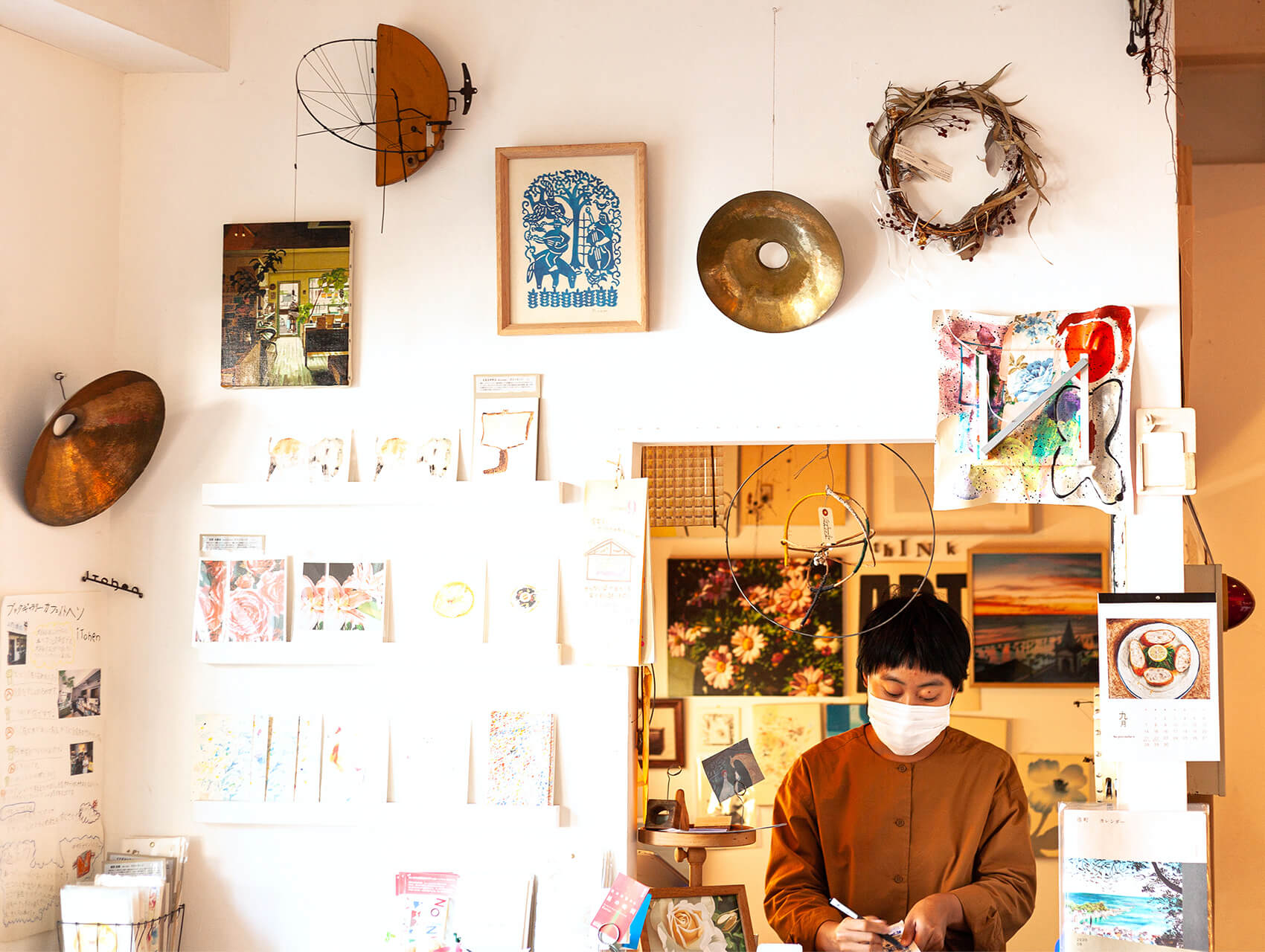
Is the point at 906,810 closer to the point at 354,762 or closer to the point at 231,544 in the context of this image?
the point at 354,762

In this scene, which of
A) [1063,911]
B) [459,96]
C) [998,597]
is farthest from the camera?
[998,597]

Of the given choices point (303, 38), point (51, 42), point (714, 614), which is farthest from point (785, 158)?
point (714, 614)

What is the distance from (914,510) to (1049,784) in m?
1.21

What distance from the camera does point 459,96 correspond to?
289cm

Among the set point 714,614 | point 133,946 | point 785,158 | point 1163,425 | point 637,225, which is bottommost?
point 133,946

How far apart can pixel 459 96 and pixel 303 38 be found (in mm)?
487

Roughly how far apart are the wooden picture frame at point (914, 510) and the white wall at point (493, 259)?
186 centimetres

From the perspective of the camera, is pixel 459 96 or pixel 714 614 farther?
pixel 714 614

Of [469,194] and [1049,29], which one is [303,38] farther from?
[1049,29]

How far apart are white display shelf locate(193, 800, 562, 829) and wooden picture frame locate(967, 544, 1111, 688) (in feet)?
7.72

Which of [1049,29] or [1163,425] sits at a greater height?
[1049,29]

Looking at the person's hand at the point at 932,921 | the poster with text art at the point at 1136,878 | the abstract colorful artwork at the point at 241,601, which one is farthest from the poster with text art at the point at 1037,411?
the abstract colorful artwork at the point at 241,601

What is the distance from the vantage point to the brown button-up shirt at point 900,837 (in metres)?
2.84

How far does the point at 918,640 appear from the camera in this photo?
9.70 ft
